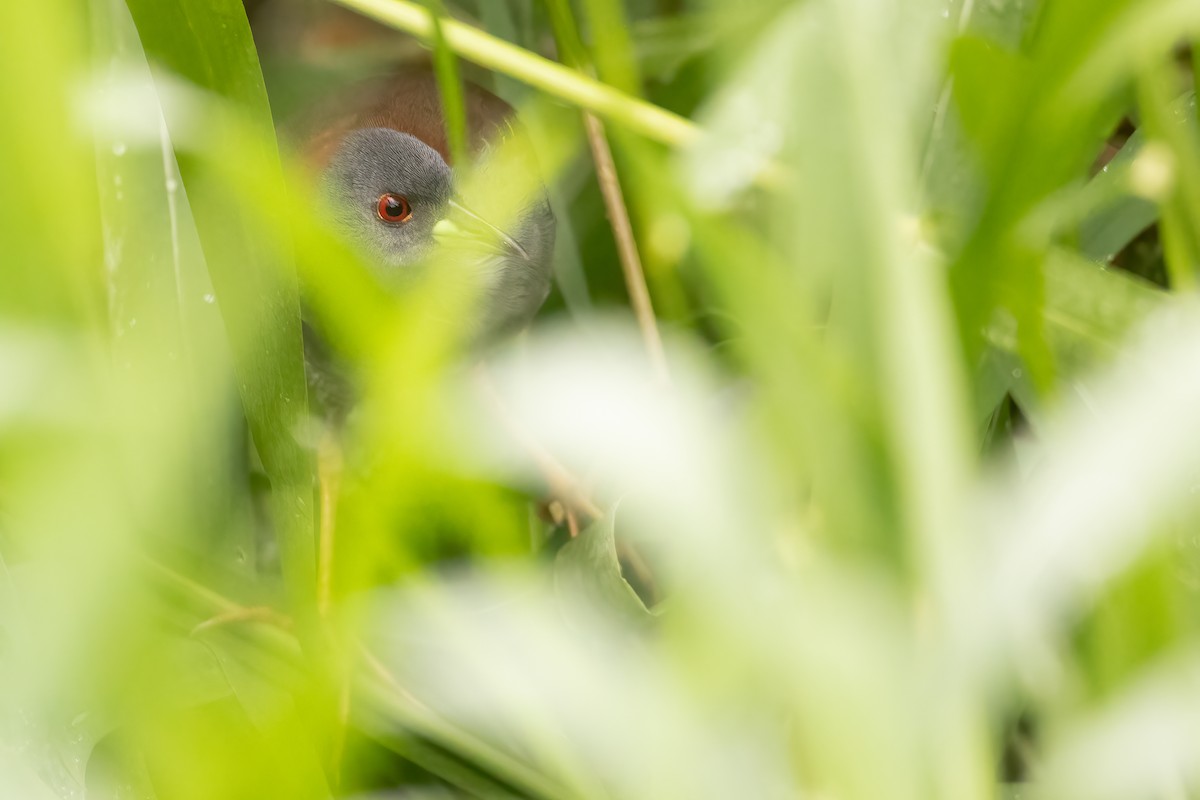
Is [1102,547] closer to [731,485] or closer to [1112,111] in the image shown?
[731,485]

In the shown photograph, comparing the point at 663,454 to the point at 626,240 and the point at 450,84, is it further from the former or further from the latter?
the point at 626,240

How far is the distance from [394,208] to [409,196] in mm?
20

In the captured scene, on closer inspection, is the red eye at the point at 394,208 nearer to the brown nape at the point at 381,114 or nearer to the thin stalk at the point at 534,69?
the brown nape at the point at 381,114

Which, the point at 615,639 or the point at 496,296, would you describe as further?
the point at 496,296

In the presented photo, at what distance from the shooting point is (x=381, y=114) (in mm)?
1049

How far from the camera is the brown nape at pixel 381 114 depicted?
1.03 m

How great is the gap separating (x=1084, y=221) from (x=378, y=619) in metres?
0.62

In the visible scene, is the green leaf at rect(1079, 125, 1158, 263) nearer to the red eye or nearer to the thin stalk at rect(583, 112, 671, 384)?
the thin stalk at rect(583, 112, 671, 384)

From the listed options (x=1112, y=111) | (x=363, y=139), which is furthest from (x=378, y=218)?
(x=1112, y=111)

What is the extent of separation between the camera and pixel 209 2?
1.57 feet

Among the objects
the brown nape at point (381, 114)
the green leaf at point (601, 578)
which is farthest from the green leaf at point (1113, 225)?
the brown nape at point (381, 114)

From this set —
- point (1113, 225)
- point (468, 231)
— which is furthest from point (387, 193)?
point (1113, 225)

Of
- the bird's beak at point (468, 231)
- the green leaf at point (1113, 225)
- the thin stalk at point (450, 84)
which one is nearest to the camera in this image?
the thin stalk at point (450, 84)

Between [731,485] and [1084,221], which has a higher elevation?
[1084,221]
